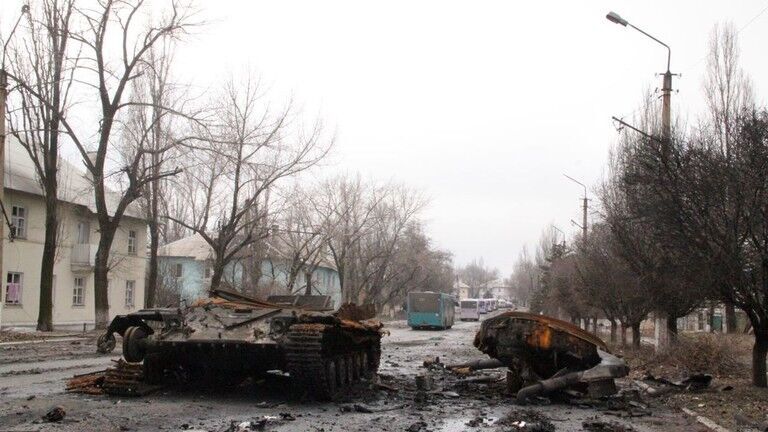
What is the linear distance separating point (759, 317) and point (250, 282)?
130 feet

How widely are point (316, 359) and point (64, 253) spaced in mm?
31353

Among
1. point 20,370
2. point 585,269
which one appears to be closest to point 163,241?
point 585,269

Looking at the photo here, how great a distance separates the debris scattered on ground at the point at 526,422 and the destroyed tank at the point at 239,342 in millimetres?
2480

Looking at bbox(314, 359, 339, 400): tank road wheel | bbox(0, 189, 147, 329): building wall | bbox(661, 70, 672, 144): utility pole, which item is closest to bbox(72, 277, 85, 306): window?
bbox(0, 189, 147, 329): building wall

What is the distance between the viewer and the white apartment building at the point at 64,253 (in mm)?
33438

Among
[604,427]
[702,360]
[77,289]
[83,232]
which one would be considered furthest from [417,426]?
[83,232]

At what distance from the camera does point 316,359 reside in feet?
31.3

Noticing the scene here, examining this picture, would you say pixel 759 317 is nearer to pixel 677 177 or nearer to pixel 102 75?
pixel 677 177

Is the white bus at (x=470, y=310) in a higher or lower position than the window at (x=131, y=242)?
lower

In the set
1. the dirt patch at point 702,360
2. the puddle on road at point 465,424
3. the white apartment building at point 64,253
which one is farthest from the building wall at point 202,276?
the puddle on road at point 465,424

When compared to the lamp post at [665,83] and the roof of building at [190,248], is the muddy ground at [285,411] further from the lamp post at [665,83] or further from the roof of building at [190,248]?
the roof of building at [190,248]

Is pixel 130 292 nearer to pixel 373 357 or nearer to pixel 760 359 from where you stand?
pixel 373 357

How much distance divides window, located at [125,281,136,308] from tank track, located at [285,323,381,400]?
34.6 meters

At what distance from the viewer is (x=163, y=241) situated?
6612 cm
